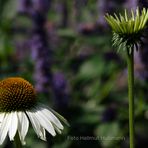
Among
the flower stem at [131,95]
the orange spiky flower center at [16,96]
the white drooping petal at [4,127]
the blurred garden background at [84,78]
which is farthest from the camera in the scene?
the blurred garden background at [84,78]

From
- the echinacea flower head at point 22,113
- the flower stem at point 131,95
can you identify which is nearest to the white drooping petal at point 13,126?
the echinacea flower head at point 22,113

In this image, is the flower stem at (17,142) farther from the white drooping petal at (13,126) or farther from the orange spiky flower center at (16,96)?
the orange spiky flower center at (16,96)

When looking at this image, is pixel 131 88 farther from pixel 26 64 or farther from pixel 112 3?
pixel 26 64

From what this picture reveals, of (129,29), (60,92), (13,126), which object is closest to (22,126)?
(13,126)

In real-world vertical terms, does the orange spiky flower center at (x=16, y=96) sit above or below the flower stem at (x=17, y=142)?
above

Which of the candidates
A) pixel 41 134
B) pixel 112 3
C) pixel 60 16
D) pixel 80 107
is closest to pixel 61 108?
pixel 80 107

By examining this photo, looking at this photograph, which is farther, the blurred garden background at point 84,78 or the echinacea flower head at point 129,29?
the blurred garden background at point 84,78

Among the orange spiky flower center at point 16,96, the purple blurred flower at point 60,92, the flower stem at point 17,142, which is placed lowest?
the purple blurred flower at point 60,92

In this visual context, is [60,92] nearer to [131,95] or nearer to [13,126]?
[13,126]
